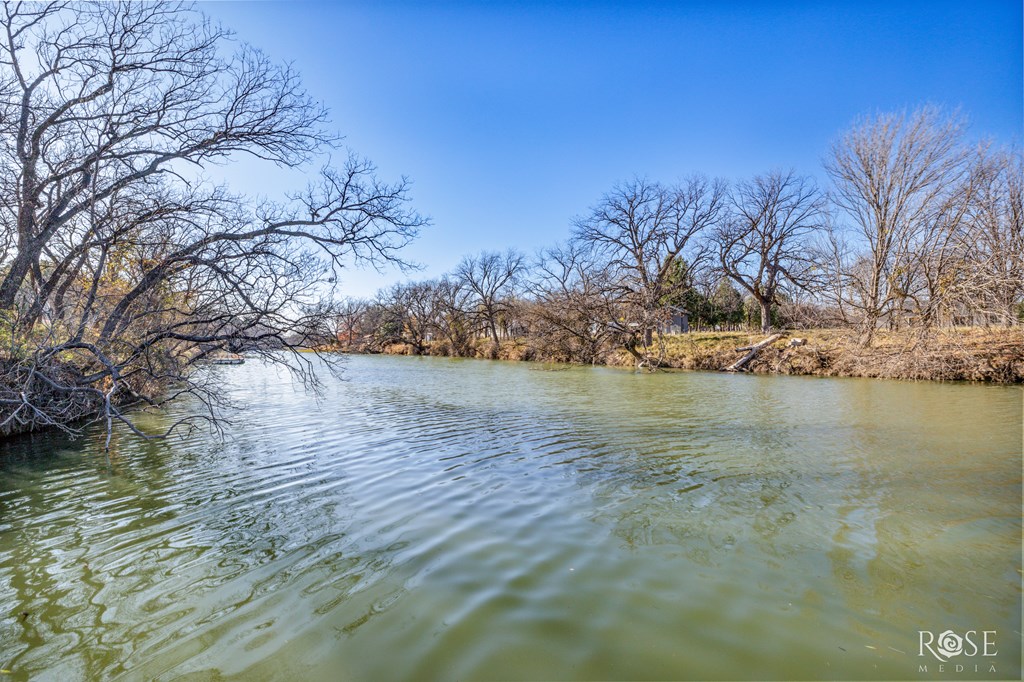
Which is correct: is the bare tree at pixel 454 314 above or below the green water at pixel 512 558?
above

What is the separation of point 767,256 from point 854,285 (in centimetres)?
1123

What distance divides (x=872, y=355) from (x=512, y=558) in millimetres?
20973

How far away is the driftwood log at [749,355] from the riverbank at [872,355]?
0.78ft

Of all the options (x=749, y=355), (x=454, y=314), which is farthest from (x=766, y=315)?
(x=454, y=314)

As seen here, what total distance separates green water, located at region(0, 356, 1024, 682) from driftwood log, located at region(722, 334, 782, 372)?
1468 cm

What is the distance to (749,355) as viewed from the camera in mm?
22328

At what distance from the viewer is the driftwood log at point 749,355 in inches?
869

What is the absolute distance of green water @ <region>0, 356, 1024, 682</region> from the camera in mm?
2402

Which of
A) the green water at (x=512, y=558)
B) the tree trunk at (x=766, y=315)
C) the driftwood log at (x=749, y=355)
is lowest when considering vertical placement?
the green water at (x=512, y=558)

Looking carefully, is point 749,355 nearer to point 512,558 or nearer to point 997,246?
point 997,246

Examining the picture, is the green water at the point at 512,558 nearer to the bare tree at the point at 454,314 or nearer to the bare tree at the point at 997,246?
the bare tree at the point at 997,246

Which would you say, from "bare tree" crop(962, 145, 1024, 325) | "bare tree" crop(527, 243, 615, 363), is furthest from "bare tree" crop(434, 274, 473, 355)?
"bare tree" crop(962, 145, 1024, 325)

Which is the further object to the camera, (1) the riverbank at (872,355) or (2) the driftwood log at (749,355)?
(2) the driftwood log at (749,355)

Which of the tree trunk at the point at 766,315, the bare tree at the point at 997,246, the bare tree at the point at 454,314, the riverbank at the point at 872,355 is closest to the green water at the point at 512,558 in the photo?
the bare tree at the point at 997,246
